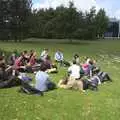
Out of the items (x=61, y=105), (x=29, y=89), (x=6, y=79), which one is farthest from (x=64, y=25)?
(x=61, y=105)

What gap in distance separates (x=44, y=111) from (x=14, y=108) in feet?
3.50

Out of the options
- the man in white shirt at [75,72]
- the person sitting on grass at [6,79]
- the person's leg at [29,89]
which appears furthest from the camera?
the man in white shirt at [75,72]

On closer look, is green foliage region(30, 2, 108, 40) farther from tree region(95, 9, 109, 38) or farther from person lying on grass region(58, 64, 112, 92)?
person lying on grass region(58, 64, 112, 92)

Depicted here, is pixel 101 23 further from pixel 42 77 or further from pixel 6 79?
→ pixel 42 77

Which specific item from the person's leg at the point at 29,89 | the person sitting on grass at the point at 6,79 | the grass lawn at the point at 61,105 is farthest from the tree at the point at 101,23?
the person's leg at the point at 29,89

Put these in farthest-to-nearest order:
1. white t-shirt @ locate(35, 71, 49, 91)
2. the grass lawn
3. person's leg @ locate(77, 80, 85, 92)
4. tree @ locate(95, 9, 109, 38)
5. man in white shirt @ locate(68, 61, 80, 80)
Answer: tree @ locate(95, 9, 109, 38), man in white shirt @ locate(68, 61, 80, 80), person's leg @ locate(77, 80, 85, 92), white t-shirt @ locate(35, 71, 49, 91), the grass lawn

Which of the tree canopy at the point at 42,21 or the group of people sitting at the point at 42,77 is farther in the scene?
the tree canopy at the point at 42,21

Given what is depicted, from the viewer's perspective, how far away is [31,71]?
83.2 feet

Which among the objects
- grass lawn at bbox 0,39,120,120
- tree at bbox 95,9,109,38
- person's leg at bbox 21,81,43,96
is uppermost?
person's leg at bbox 21,81,43,96

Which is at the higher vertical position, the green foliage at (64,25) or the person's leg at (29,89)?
the person's leg at (29,89)

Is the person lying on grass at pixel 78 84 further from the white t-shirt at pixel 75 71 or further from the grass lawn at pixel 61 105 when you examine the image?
the white t-shirt at pixel 75 71

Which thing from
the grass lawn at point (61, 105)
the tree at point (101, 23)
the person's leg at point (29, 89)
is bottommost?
the tree at point (101, 23)

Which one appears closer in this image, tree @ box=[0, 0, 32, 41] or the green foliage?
tree @ box=[0, 0, 32, 41]

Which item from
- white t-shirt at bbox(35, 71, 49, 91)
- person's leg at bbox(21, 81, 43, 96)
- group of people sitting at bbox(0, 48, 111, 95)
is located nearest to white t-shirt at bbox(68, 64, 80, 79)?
group of people sitting at bbox(0, 48, 111, 95)
